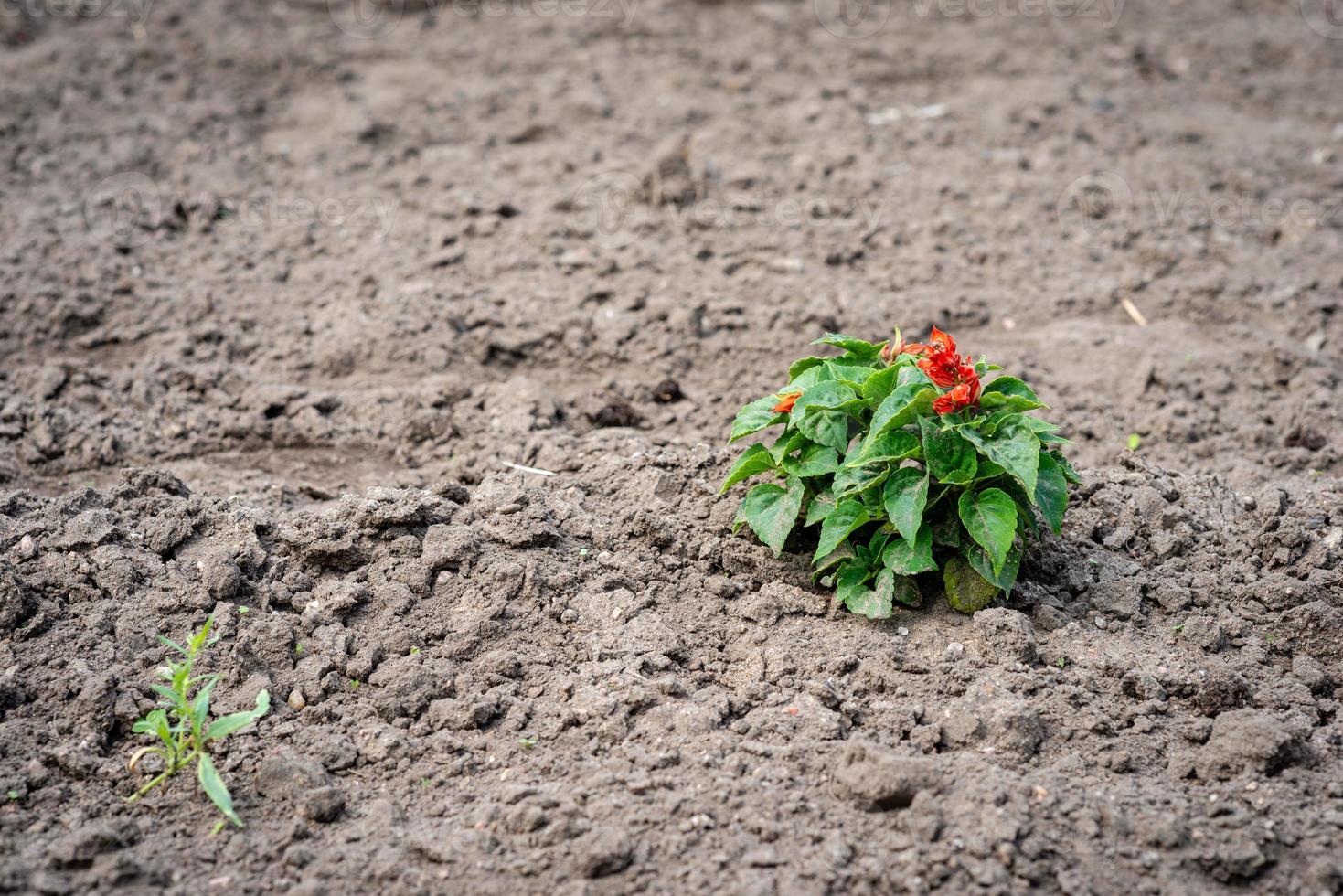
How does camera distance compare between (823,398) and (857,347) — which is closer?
(823,398)

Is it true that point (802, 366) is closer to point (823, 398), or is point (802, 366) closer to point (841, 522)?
point (823, 398)

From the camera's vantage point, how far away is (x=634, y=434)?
12.8 ft

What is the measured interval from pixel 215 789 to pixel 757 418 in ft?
5.27

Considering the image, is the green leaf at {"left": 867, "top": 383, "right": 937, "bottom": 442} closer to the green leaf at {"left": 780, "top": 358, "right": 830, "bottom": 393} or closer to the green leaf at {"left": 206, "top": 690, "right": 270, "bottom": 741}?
the green leaf at {"left": 780, "top": 358, "right": 830, "bottom": 393}

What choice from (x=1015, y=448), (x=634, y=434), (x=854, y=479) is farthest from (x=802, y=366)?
(x=634, y=434)

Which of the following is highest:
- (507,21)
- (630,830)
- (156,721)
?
(507,21)

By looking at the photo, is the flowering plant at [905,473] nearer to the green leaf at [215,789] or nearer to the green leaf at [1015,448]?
the green leaf at [1015,448]

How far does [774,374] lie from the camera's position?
441 centimetres

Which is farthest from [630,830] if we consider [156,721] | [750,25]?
[750,25]

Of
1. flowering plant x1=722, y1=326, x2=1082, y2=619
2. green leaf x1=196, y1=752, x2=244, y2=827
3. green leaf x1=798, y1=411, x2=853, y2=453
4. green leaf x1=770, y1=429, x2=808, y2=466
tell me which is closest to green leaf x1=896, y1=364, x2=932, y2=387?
flowering plant x1=722, y1=326, x2=1082, y2=619

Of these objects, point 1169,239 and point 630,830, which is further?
point 1169,239

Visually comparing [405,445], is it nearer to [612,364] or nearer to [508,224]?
[612,364]

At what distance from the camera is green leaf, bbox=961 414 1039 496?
2.66 m

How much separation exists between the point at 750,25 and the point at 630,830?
584 cm
